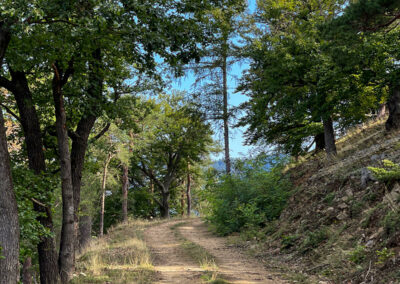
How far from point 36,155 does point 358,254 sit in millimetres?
8628

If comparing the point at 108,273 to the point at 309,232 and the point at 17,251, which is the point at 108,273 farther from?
the point at 309,232

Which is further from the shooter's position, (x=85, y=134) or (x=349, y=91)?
(x=349, y=91)

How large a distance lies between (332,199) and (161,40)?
6.49 m

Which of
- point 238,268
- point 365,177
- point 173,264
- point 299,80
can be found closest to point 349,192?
point 365,177

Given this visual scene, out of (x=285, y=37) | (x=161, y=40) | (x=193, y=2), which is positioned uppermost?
(x=285, y=37)

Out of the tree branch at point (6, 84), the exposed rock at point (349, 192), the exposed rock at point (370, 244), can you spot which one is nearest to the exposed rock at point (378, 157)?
the exposed rock at point (349, 192)

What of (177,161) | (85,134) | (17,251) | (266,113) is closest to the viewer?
(17,251)

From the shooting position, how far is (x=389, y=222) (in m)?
5.70

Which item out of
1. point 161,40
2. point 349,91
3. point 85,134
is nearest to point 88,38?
point 161,40

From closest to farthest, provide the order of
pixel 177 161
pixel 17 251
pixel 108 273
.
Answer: pixel 17 251
pixel 108 273
pixel 177 161

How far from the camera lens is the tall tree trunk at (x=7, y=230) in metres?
5.96

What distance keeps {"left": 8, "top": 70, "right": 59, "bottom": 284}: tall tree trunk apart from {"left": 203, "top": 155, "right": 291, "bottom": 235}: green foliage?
7.07 m

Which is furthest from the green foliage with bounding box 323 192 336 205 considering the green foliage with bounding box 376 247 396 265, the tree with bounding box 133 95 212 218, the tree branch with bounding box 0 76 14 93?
the tree with bounding box 133 95 212 218

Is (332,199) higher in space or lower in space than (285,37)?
lower
